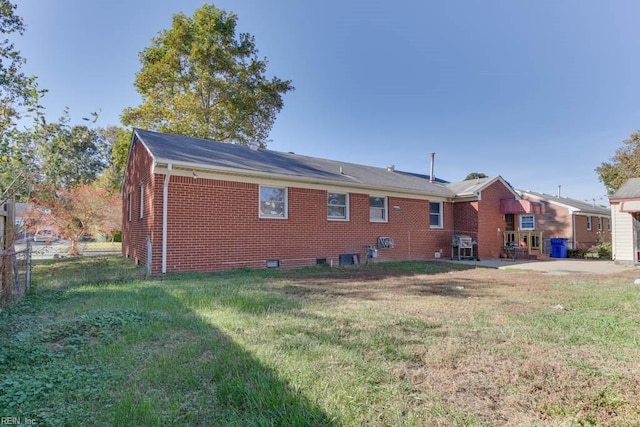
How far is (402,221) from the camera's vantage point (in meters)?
14.5

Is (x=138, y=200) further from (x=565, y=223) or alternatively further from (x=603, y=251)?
(x=565, y=223)

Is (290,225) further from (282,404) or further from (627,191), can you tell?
(627,191)

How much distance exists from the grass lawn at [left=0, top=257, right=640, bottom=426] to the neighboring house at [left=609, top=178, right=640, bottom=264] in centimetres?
986

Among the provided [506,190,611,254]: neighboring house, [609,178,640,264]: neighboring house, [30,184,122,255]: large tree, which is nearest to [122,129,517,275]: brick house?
[30,184,122,255]: large tree

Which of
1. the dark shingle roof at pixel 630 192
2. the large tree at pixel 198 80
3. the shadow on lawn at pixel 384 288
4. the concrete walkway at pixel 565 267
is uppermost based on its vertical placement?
the large tree at pixel 198 80

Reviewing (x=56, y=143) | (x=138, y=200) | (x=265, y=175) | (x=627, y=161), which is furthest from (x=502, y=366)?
(x=627, y=161)

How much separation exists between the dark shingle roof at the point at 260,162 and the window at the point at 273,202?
706 mm

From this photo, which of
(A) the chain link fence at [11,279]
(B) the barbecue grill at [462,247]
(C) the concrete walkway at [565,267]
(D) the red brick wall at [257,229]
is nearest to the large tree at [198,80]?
(D) the red brick wall at [257,229]

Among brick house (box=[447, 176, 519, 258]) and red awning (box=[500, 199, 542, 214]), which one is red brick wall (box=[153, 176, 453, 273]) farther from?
red awning (box=[500, 199, 542, 214])

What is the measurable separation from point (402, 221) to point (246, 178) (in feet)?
23.5

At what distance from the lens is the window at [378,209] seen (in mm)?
13770

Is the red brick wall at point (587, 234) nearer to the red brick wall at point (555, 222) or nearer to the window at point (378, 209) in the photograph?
the red brick wall at point (555, 222)

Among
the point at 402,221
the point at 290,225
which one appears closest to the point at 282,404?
the point at 290,225

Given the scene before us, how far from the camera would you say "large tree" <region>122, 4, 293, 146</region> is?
20922mm
